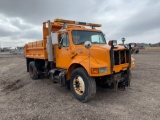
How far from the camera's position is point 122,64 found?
6.02m

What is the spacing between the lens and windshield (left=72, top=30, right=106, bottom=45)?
21.7 ft

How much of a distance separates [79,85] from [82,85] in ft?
0.61

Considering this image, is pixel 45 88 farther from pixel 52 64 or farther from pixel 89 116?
pixel 89 116

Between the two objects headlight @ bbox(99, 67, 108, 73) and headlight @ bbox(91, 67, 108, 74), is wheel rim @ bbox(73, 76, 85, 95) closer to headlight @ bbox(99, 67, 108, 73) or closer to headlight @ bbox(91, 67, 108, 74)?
headlight @ bbox(91, 67, 108, 74)

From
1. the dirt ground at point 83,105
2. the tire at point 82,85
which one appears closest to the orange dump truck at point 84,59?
the tire at point 82,85

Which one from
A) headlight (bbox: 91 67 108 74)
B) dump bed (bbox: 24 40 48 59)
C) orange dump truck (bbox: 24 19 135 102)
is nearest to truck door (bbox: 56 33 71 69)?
orange dump truck (bbox: 24 19 135 102)

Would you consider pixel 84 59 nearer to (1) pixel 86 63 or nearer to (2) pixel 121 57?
(1) pixel 86 63

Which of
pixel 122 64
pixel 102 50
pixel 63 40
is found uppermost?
pixel 63 40

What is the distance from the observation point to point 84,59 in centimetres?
582

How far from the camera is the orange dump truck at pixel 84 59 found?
550cm

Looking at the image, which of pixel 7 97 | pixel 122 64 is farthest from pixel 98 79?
pixel 7 97

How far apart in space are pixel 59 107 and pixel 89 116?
119cm

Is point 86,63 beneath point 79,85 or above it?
above

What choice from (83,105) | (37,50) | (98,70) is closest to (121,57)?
(98,70)
